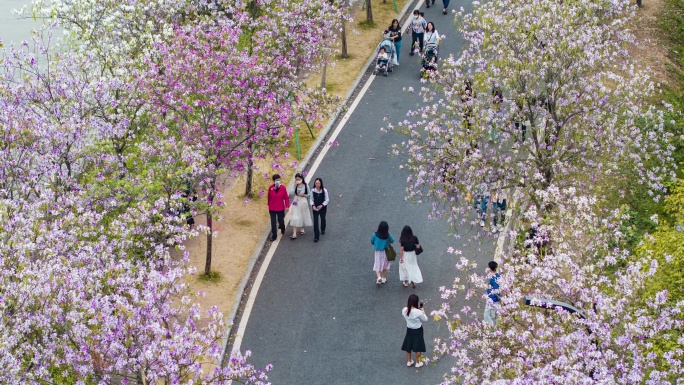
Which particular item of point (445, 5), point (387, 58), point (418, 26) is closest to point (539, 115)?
point (387, 58)

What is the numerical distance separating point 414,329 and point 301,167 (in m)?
9.60

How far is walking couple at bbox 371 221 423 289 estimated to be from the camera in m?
23.9

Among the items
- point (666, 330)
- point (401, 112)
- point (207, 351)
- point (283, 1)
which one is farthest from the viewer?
point (401, 112)

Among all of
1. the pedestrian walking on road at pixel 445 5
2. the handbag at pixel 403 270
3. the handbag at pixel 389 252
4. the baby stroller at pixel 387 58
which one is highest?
the pedestrian walking on road at pixel 445 5

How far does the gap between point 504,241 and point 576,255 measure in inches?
330

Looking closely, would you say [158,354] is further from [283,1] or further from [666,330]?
[283,1]

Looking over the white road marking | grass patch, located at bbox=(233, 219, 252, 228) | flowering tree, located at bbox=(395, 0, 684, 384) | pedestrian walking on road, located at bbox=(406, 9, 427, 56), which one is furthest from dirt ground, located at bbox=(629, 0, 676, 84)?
grass patch, located at bbox=(233, 219, 252, 228)

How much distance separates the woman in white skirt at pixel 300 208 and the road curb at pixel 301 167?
94cm

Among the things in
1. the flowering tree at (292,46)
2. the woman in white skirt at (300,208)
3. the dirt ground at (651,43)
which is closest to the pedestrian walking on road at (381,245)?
the woman in white skirt at (300,208)

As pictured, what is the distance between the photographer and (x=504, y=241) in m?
25.9

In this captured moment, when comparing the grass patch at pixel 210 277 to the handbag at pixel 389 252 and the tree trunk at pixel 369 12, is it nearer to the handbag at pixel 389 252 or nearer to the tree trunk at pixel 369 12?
the handbag at pixel 389 252

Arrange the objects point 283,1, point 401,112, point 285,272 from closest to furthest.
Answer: point 285,272 < point 283,1 < point 401,112

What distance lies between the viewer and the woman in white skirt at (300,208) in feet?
85.6

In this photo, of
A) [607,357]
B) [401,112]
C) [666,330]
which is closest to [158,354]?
[607,357]
